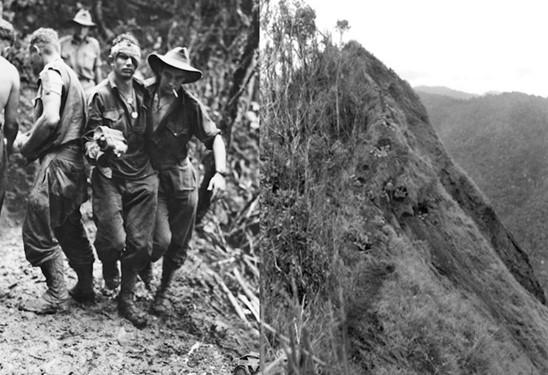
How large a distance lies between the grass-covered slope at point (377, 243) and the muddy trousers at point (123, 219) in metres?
1.57

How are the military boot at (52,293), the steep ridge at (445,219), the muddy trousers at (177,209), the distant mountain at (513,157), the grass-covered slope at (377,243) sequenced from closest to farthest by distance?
the military boot at (52,293) → the muddy trousers at (177,209) → the grass-covered slope at (377,243) → the steep ridge at (445,219) → the distant mountain at (513,157)

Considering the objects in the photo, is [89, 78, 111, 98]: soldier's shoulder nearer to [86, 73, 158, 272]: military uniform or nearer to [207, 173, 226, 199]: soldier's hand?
[86, 73, 158, 272]: military uniform

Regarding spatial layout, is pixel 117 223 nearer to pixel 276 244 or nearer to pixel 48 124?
pixel 48 124

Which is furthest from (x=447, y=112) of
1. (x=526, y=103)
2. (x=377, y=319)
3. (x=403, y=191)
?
(x=377, y=319)

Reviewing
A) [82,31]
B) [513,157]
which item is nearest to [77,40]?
[82,31]

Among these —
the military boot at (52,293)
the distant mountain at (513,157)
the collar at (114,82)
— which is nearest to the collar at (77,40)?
the collar at (114,82)

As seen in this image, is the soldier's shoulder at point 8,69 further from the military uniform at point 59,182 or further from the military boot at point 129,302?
the military boot at point 129,302

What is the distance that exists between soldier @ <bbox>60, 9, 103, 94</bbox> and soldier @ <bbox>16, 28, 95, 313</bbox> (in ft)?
0.29

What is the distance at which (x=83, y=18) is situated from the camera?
Answer: 4574 millimetres

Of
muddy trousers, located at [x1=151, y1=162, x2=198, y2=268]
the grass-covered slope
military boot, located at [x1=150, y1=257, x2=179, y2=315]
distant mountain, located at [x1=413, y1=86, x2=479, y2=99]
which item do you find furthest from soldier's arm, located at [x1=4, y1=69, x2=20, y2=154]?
distant mountain, located at [x1=413, y1=86, x2=479, y2=99]

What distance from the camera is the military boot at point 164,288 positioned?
4.64 meters

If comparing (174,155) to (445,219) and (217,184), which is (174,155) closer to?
(217,184)

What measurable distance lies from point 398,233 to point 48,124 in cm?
470

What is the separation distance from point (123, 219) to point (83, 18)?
5.50 feet
